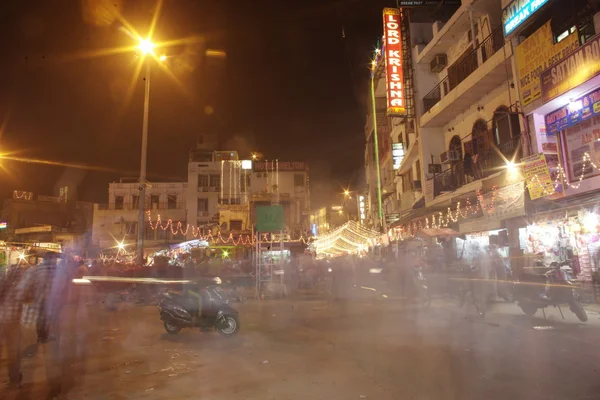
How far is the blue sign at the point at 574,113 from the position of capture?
11.4 meters

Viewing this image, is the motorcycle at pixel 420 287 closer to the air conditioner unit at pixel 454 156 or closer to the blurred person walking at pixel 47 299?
the air conditioner unit at pixel 454 156

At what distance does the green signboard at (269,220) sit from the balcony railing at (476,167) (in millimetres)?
8712

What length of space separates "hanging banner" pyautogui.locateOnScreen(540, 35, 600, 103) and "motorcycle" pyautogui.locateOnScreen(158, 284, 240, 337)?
10.9 metres

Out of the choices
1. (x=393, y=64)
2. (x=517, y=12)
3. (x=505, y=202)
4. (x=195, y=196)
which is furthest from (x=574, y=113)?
(x=195, y=196)

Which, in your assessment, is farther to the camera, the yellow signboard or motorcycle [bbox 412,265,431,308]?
motorcycle [bbox 412,265,431,308]

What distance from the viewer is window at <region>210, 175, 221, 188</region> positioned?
175 feet

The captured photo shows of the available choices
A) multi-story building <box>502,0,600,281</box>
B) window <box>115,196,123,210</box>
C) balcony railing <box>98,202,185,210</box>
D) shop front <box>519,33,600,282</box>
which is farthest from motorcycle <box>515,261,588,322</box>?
window <box>115,196,123,210</box>

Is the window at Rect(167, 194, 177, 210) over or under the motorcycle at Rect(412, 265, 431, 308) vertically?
over

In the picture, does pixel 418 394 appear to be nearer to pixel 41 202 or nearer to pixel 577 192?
pixel 577 192

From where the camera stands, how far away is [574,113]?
12258mm

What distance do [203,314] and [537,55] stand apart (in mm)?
13030

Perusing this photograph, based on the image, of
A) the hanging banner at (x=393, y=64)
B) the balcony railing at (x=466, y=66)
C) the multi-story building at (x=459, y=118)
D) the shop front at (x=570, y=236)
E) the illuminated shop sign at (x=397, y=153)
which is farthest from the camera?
the illuminated shop sign at (x=397, y=153)

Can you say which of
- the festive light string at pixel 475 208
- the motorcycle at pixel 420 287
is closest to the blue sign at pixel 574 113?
the festive light string at pixel 475 208

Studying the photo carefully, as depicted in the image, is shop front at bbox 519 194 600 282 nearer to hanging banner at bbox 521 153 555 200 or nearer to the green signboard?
hanging banner at bbox 521 153 555 200
